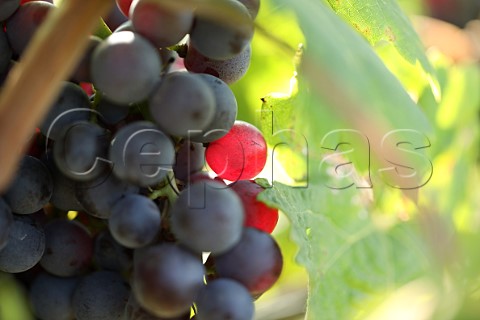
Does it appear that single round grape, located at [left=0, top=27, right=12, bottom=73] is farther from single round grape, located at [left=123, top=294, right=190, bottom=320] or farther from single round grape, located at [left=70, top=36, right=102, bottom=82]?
single round grape, located at [left=123, top=294, right=190, bottom=320]

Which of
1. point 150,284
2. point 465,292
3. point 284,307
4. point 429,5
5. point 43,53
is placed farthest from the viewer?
point 429,5

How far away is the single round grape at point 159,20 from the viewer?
525 mm

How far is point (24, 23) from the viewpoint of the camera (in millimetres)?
562

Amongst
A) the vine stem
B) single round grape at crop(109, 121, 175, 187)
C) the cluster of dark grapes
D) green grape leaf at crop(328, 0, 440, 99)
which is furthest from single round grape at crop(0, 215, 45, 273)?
green grape leaf at crop(328, 0, 440, 99)

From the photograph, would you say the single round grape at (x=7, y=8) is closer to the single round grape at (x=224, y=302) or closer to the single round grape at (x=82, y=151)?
the single round grape at (x=82, y=151)

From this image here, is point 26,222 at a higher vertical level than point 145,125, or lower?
lower

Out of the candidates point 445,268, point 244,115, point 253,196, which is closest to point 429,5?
point 445,268

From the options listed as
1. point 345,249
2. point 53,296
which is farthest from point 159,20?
point 345,249

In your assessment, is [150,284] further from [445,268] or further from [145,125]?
[445,268]

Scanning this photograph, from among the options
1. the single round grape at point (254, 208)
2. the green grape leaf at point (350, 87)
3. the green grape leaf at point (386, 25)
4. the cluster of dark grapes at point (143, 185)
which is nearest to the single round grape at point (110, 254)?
the cluster of dark grapes at point (143, 185)

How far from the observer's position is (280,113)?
77 cm

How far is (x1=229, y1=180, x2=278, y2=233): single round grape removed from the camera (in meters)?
0.58

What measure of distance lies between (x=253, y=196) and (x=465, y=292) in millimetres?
462

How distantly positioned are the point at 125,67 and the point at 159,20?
0.15 ft
